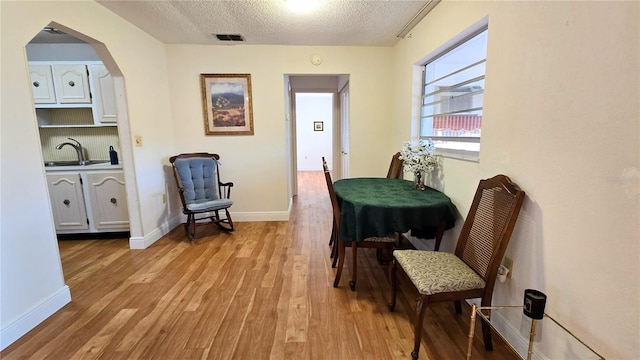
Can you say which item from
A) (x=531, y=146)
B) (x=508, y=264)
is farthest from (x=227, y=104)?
(x=508, y=264)

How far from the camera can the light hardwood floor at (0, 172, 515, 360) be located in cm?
158

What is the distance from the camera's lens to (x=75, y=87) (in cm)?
312

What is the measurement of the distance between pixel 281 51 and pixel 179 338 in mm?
3230

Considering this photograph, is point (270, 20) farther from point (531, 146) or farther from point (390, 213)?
point (531, 146)

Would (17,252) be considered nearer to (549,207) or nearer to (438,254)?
(438,254)

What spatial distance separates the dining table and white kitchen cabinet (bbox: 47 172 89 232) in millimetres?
2952

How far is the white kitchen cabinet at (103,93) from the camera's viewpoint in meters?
3.11

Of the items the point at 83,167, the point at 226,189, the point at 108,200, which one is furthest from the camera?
the point at 226,189

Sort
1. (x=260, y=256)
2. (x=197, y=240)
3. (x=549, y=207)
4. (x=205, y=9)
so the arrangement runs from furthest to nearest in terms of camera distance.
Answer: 1. (x=197, y=240)
2. (x=260, y=256)
3. (x=205, y=9)
4. (x=549, y=207)

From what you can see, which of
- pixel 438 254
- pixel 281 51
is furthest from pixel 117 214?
pixel 438 254

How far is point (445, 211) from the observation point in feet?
6.60

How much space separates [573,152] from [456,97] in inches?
50.5

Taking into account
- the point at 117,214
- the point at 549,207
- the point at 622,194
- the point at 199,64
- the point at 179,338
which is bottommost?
the point at 179,338

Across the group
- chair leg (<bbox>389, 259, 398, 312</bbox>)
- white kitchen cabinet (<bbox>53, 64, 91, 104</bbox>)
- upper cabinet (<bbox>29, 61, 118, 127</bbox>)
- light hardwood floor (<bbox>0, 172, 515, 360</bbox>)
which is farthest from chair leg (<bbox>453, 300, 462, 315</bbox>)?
white kitchen cabinet (<bbox>53, 64, 91, 104</bbox>)
